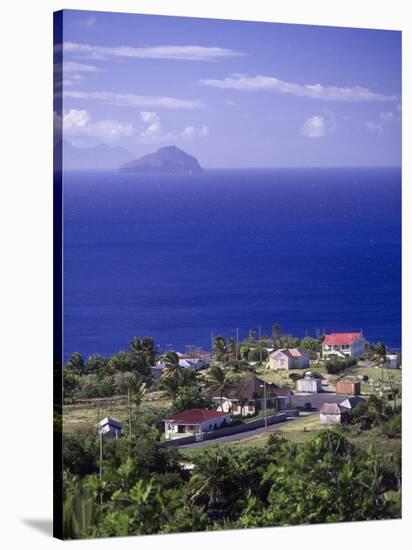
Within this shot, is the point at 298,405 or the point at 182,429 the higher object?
the point at 298,405

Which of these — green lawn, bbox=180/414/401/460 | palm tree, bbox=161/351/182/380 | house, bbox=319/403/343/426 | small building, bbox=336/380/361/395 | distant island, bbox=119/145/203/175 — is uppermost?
distant island, bbox=119/145/203/175

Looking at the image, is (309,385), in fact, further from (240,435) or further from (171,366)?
(171,366)

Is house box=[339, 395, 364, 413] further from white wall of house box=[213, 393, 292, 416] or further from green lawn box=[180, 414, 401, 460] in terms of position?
white wall of house box=[213, 393, 292, 416]

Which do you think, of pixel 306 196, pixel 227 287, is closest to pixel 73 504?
pixel 227 287

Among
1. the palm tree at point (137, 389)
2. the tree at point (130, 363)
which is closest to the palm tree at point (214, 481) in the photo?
the palm tree at point (137, 389)

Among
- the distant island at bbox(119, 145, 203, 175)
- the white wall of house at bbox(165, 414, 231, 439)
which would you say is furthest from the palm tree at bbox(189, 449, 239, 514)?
the distant island at bbox(119, 145, 203, 175)

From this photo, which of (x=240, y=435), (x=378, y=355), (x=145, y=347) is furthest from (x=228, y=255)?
(x=378, y=355)
